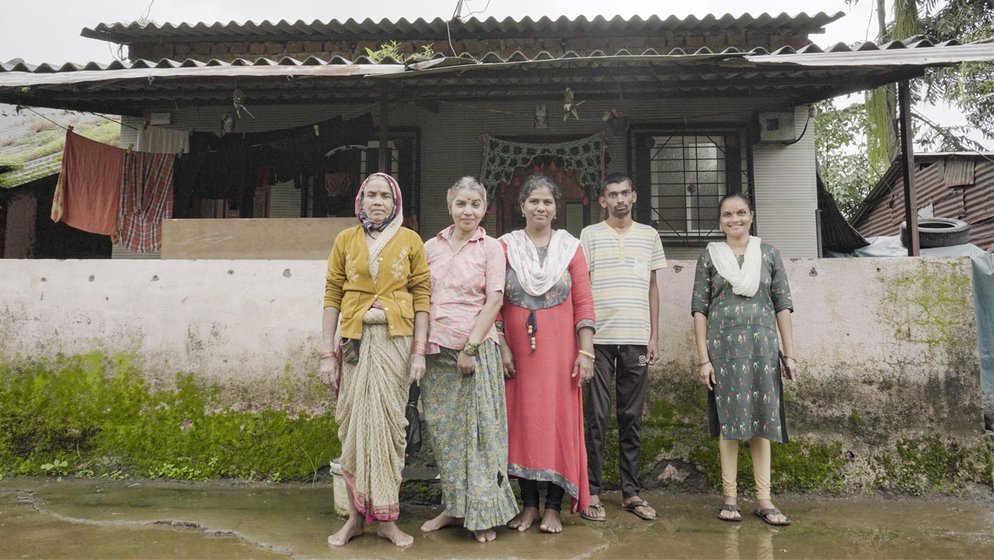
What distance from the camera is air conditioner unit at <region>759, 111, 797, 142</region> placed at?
6469mm

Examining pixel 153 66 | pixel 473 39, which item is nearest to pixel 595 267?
pixel 153 66

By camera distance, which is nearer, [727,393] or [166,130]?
[727,393]

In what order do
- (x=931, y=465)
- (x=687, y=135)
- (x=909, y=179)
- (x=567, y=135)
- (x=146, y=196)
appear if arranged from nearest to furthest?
(x=931, y=465), (x=909, y=179), (x=146, y=196), (x=567, y=135), (x=687, y=135)

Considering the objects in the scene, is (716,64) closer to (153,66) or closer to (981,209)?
(153,66)

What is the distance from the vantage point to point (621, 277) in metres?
3.37

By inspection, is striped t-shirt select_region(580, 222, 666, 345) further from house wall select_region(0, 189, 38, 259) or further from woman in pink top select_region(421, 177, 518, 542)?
house wall select_region(0, 189, 38, 259)

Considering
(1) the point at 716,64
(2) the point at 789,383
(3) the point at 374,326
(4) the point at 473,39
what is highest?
(4) the point at 473,39

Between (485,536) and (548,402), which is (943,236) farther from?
(485,536)

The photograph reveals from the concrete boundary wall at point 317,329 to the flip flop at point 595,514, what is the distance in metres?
1.08

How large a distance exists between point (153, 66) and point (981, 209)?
12185 mm

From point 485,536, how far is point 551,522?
351 millimetres

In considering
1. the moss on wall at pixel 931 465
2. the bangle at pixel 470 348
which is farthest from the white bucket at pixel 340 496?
the moss on wall at pixel 931 465

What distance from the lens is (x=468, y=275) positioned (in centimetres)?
297

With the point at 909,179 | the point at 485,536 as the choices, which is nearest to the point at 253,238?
the point at 485,536
